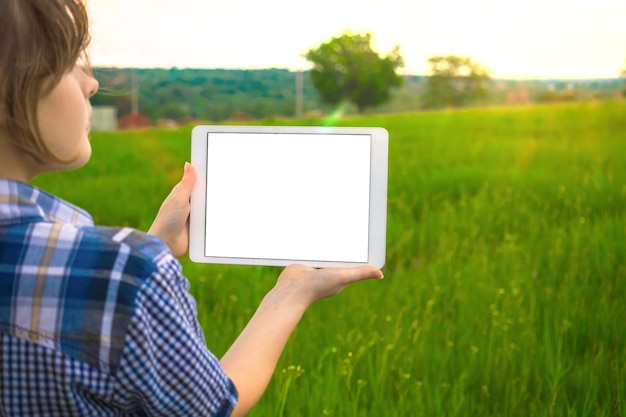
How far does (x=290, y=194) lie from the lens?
62.9 inches

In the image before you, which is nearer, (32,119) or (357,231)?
(32,119)

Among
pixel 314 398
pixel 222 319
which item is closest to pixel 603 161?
pixel 222 319

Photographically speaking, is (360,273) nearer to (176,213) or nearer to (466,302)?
(176,213)

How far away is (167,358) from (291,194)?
2.07 feet

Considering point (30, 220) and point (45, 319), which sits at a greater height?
point (30, 220)

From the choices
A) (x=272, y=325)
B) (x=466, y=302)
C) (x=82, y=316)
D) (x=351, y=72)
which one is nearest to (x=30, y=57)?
(x=82, y=316)

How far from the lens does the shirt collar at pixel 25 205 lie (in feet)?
3.32

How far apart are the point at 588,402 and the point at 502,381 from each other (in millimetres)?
284

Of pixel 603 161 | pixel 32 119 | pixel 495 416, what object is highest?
pixel 32 119

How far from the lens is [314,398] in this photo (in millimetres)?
2463

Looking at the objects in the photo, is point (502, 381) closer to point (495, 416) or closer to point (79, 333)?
point (495, 416)

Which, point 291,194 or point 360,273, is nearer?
point 360,273

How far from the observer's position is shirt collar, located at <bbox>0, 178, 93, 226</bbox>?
3.32ft

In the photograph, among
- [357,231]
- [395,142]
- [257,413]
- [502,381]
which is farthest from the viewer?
[395,142]
